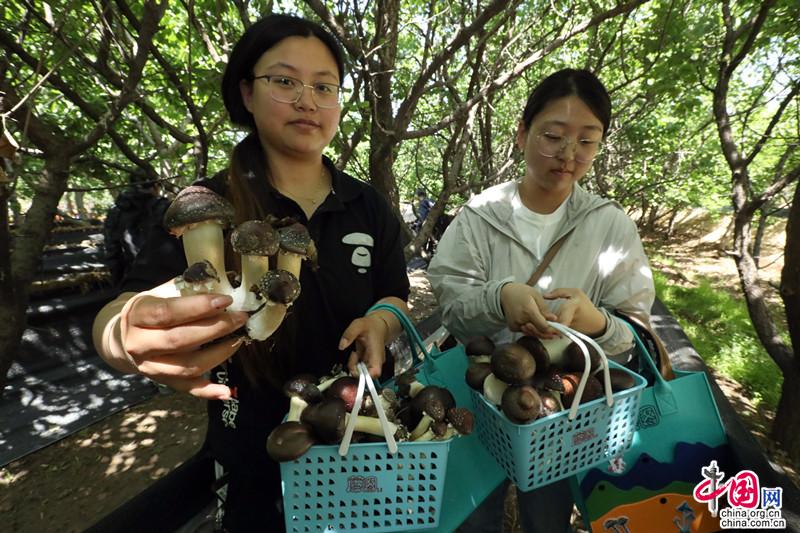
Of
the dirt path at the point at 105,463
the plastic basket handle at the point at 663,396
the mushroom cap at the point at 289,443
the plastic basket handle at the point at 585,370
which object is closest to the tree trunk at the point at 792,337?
the dirt path at the point at 105,463

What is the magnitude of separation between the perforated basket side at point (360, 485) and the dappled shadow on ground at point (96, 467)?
354cm

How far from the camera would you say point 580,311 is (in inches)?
64.6

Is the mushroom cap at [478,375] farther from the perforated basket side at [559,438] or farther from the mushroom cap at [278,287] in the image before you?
the mushroom cap at [278,287]

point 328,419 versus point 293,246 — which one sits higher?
point 293,246

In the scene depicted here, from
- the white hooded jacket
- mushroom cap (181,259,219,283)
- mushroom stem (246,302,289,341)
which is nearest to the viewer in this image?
mushroom cap (181,259,219,283)

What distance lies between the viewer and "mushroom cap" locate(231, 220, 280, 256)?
1.16 metres

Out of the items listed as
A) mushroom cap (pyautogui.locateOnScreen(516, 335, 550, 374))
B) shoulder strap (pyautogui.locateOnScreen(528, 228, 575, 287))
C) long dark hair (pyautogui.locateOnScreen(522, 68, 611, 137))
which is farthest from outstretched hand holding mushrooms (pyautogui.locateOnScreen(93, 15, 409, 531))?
long dark hair (pyautogui.locateOnScreen(522, 68, 611, 137))

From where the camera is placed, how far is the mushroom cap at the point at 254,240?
1.16 meters

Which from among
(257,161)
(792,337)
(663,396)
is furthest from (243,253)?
(792,337)

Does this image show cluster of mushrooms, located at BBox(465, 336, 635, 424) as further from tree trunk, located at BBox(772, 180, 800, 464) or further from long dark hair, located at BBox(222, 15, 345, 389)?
tree trunk, located at BBox(772, 180, 800, 464)

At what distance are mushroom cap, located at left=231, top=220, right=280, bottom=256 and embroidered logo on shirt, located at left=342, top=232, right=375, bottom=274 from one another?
2.05ft

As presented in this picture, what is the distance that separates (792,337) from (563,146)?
3.01 meters

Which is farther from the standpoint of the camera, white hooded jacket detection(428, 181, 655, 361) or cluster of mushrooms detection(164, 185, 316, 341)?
white hooded jacket detection(428, 181, 655, 361)

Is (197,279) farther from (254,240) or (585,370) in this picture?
(585,370)
